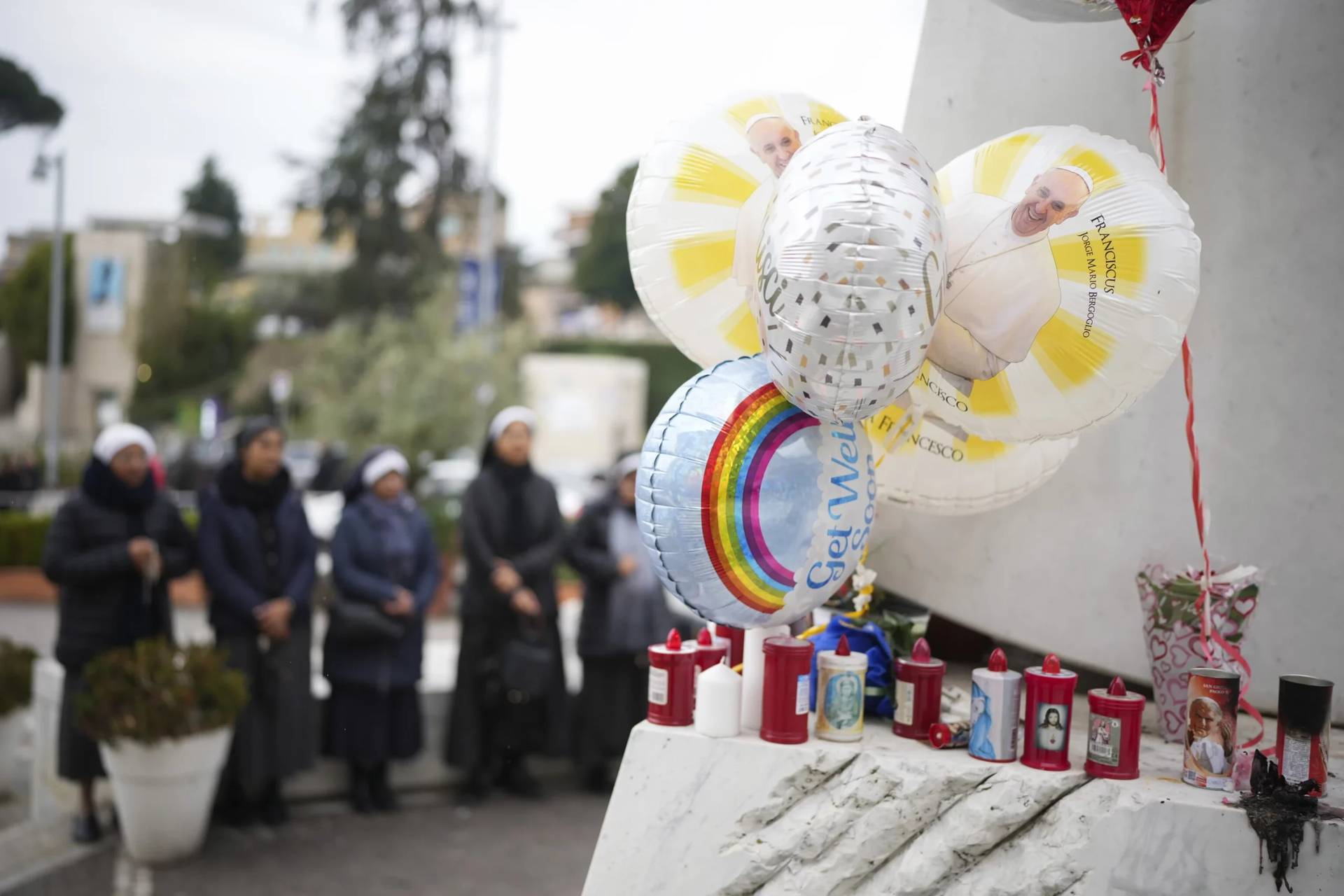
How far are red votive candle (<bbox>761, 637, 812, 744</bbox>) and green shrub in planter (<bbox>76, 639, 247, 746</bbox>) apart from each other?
7.64 ft

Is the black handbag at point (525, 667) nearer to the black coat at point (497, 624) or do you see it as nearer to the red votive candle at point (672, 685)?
the black coat at point (497, 624)

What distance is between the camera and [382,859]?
3.85 meters

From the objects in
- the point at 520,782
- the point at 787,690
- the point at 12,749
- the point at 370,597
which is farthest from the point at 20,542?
the point at 787,690

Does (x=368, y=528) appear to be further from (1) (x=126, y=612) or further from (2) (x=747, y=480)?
(2) (x=747, y=480)

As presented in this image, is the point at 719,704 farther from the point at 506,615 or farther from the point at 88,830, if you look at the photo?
the point at 88,830

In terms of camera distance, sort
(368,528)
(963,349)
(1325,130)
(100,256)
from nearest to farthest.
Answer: (963,349) < (1325,130) < (368,528) < (100,256)

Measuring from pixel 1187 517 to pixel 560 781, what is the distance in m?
3.08

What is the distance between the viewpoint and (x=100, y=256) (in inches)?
419

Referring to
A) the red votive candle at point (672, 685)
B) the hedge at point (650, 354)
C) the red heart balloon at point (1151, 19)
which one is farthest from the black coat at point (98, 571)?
the hedge at point (650, 354)

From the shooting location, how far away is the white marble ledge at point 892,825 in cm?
192

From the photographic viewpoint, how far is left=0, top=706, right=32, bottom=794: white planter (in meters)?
4.30

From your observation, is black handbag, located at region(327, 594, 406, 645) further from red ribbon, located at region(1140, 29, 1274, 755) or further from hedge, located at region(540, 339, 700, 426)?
hedge, located at region(540, 339, 700, 426)

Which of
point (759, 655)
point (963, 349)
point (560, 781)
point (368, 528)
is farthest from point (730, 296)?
point (560, 781)

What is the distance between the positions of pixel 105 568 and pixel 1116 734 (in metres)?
3.41
